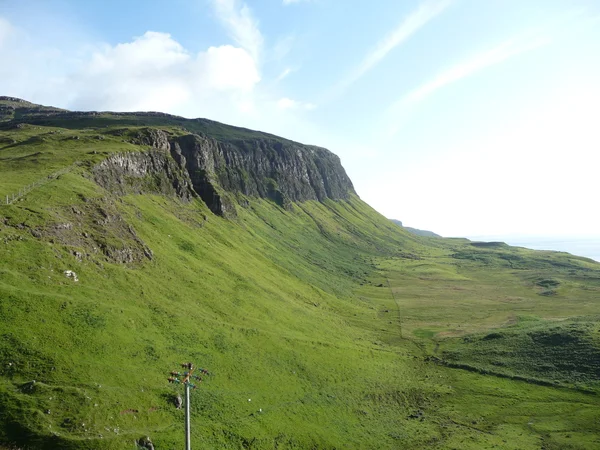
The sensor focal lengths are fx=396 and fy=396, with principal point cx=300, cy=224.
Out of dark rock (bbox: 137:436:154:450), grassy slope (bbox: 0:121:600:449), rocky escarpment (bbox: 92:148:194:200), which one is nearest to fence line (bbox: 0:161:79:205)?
grassy slope (bbox: 0:121:600:449)

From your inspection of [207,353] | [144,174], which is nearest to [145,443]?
[207,353]

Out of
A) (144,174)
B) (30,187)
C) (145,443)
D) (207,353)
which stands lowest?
(145,443)

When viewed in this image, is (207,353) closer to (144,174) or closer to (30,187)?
(30,187)

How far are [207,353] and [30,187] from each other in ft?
161

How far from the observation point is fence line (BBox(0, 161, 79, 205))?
65.9 meters

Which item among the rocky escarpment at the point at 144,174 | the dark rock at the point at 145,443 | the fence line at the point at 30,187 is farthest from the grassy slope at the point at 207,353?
the rocky escarpment at the point at 144,174

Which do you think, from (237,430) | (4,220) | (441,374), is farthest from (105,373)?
(441,374)

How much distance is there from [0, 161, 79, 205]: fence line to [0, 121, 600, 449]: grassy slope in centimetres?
161

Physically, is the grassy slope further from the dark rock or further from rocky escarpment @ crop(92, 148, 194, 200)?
rocky escarpment @ crop(92, 148, 194, 200)

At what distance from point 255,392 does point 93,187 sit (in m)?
61.8

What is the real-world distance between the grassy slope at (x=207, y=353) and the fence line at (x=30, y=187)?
5.28ft

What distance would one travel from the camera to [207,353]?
6112 cm

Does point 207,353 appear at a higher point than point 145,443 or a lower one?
higher

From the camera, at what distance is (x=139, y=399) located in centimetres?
4400
